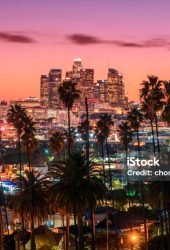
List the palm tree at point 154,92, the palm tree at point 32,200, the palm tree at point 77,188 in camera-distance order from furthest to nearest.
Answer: the palm tree at point 154,92
the palm tree at point 32,200
the palm tree at point 77,188

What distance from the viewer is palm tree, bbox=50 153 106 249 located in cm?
3497

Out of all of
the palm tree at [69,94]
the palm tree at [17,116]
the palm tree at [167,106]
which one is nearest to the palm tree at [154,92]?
the palm tree at [167,106]

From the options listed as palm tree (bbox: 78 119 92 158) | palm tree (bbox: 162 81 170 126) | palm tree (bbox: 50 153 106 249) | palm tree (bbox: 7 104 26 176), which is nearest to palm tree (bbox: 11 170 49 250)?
palm tree (bbox: 50 153 106 249)

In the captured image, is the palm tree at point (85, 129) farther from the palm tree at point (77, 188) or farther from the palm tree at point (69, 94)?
the palm tree at point (69, 94)

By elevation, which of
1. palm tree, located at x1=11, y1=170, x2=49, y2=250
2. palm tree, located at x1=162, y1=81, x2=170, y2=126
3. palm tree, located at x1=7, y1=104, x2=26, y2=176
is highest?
palm tree, located at x1=7, y1=104, x2=26, y2=176

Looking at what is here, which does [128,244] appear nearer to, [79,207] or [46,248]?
[46,248]

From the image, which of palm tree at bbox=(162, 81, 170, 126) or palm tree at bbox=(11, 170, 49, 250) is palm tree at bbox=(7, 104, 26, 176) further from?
palm tree at bbox=(162, 81, 170, 126)

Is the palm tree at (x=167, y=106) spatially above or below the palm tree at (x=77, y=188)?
above

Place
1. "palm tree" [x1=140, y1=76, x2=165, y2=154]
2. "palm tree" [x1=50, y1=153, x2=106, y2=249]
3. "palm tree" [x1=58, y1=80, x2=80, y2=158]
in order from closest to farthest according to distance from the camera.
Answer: "palm tree" [x1=50, y1=153, x2=106, y2=249], "palm tree" [x1=140, y1=76, x2=165, y2=154], "palm tree" [x1=58, y1=80, x2=80, y2=158]

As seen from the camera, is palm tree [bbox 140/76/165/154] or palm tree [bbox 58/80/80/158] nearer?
palm tree [bbox 140/76/165/154]

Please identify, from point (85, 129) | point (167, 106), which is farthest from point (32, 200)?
point (85, 129)

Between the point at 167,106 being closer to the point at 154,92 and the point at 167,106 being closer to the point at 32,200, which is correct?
the point at 154,92

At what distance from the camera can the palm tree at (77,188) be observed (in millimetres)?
34969

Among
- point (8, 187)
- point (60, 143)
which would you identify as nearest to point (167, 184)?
point (60, 143)
